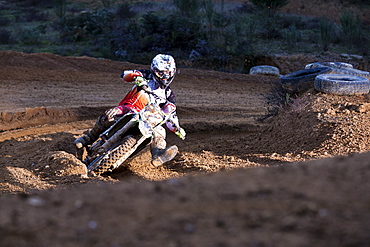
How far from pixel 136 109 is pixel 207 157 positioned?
143 centimetres

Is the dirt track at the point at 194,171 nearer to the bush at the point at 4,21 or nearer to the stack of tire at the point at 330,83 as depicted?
the stack of tire at the point at 330,83

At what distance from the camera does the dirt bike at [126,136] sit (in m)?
6.27

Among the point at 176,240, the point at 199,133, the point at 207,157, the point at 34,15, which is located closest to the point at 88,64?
the point at 199,133

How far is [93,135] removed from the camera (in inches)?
276

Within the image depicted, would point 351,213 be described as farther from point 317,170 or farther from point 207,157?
point 207,157

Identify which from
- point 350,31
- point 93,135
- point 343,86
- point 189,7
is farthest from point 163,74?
point 189,7

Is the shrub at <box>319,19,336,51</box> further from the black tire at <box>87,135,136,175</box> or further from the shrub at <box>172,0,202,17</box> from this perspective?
the black tire at <box>87,135,136,175</box>

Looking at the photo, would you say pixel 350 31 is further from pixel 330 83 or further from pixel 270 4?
pixel 330 83

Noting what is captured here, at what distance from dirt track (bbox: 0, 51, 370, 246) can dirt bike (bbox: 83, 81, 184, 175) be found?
0.23 meters

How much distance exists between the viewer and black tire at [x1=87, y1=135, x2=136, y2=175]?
624cm

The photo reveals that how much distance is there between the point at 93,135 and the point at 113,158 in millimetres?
917

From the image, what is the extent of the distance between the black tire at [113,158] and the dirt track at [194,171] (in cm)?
18

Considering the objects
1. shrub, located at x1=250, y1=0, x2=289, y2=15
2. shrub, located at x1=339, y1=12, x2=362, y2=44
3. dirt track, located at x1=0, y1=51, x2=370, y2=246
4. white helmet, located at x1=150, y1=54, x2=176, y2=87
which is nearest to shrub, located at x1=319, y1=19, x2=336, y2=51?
shrub, located at x1=339, y1=12, x2=362, y2=44

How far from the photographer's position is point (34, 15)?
29.8 metres
